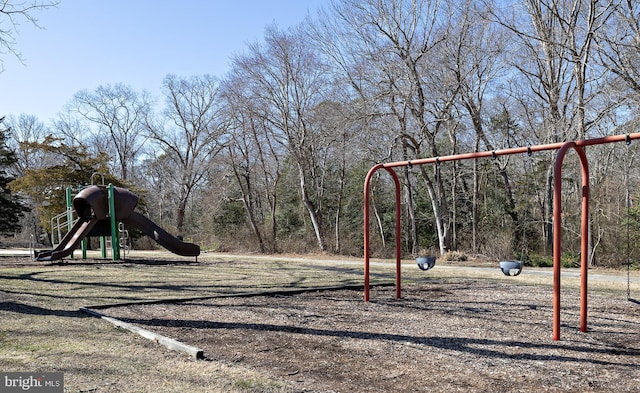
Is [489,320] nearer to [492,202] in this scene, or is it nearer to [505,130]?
[492,202]

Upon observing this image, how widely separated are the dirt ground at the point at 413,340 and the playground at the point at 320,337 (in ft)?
0.07

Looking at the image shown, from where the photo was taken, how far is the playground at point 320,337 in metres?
4.39

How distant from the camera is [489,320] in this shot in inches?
287

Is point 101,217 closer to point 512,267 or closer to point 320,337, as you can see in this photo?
point 320,337

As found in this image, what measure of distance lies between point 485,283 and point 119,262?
1155cm

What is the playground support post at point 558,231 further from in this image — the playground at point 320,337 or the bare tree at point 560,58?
the bare tree at point 560,58

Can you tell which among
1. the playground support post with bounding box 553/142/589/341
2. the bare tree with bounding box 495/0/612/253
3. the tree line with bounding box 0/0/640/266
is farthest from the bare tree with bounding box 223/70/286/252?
the playground support post with bounding box 553/142/589/341

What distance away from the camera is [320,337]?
612 cm

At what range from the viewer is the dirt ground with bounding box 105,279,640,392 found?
177 inches

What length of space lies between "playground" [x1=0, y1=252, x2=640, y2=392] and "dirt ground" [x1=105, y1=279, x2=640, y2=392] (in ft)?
0.07

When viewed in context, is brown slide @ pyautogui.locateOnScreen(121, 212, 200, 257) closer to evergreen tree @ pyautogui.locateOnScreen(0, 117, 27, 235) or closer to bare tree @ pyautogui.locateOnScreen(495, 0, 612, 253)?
bare tree @ pyautogui.locateOnScreen(495, 0, 612, 253)

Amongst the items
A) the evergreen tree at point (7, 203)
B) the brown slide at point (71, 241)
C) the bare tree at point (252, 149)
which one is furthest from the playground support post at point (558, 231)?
the evergreen tree at point (7, 203)

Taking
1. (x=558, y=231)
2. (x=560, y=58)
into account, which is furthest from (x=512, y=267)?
(x=560, y=58)

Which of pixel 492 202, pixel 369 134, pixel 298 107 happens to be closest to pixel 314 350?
pixel 369 134
